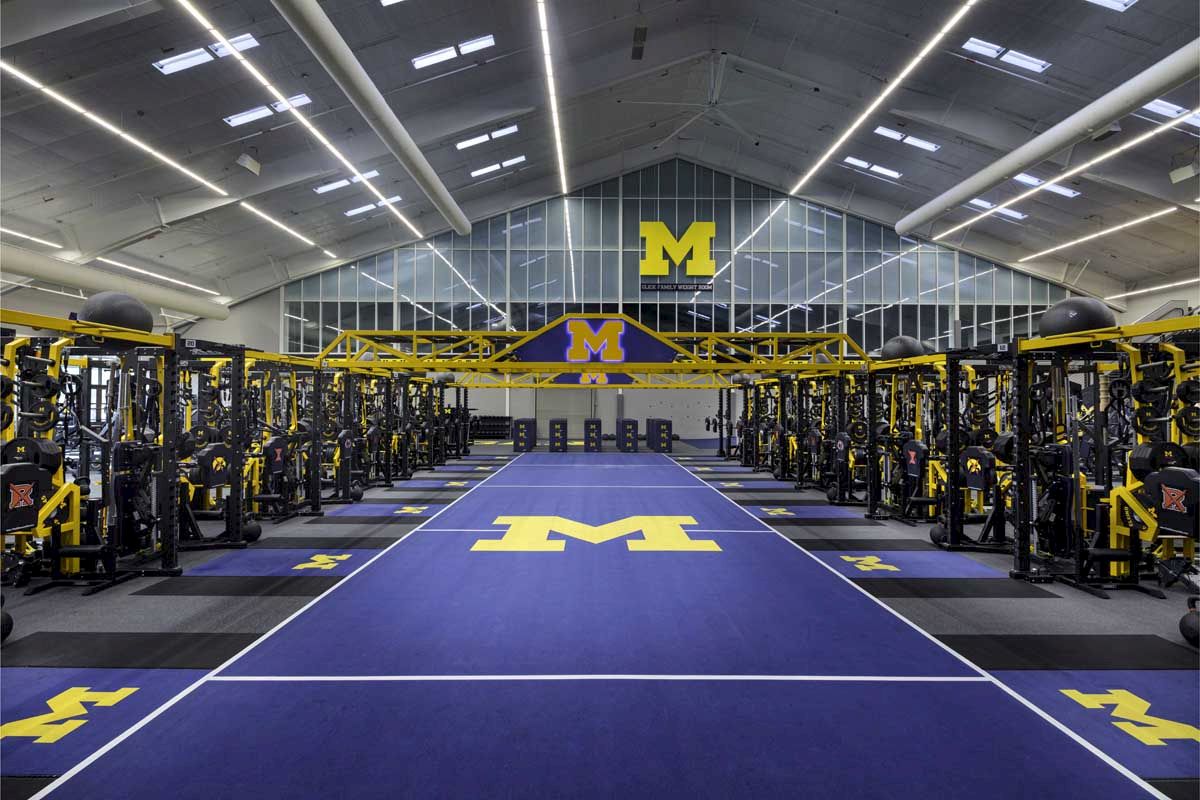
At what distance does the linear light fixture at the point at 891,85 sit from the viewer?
11906 millimetres

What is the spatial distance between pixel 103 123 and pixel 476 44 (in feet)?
23.4

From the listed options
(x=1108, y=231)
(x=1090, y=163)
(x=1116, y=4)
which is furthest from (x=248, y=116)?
(x=1108, y=231)

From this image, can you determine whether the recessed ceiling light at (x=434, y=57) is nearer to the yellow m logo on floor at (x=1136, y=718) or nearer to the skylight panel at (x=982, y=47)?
the skylight panel at (x=982, y=47)

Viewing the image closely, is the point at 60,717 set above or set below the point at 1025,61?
below

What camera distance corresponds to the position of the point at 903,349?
409 inches

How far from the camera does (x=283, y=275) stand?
22.7 m

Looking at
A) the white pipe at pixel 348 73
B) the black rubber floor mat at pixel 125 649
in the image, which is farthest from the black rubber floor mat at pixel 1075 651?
the white pipe at pixel 348 73

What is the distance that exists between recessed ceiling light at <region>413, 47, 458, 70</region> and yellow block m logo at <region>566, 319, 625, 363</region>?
6528 mm

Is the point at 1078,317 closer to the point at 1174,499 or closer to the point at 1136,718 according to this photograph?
the point at 1174,499

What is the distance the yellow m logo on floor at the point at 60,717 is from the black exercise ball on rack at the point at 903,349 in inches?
406

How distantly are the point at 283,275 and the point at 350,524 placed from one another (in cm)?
1660

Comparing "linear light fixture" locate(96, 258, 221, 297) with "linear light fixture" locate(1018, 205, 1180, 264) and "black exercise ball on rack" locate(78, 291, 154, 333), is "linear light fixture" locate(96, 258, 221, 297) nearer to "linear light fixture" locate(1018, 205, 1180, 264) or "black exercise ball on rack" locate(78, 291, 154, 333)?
"black exercise ball on rack" locate(78, 291, 154, 333)

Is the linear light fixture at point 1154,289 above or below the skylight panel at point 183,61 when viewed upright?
below

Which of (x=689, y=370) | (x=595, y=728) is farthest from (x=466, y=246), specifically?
(x=595, y=728)
